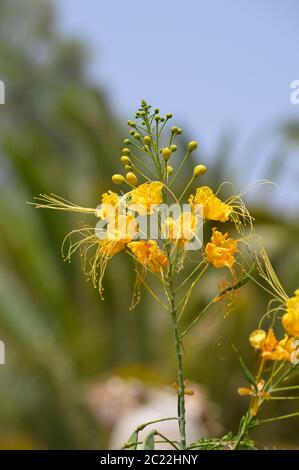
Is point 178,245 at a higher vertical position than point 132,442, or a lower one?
higher

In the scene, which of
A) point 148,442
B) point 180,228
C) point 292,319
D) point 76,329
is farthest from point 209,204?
point 76,329

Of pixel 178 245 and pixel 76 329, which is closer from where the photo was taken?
pixel 178 245

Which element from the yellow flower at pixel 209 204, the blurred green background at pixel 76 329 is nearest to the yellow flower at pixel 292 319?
the yellow flower at pixel 209 204

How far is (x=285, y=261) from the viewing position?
20.2 ft

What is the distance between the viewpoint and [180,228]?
895 millimetres

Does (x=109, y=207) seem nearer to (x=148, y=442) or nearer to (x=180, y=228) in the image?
(x=180, y=228)

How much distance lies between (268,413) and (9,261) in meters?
2.09

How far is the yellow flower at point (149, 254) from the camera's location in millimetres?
905

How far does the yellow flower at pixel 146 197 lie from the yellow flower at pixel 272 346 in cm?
19

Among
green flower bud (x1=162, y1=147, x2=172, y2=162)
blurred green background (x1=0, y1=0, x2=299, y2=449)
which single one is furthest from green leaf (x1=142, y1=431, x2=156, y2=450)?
blurred green background (x1=0, y1=0, x2=299, y2=449)

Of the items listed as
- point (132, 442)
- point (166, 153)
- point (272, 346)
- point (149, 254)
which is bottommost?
point (132, 442)

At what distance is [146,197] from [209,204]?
0.08 m
